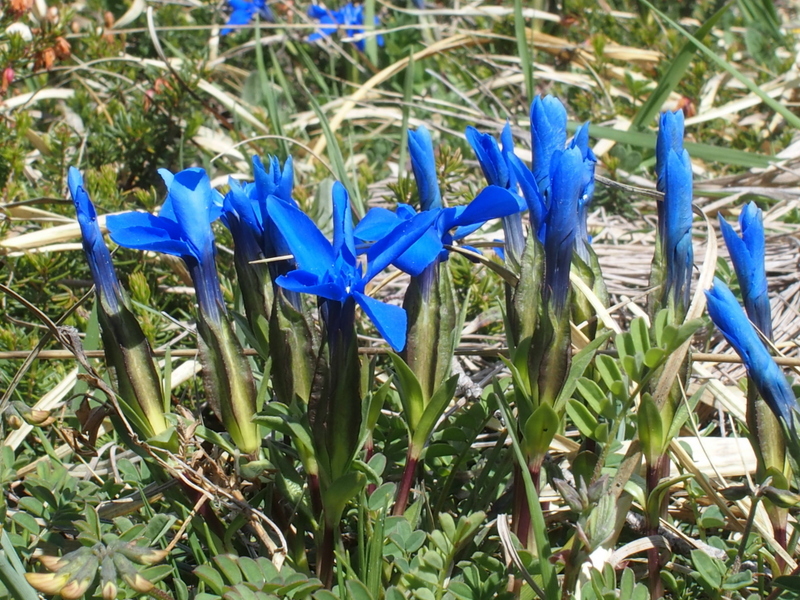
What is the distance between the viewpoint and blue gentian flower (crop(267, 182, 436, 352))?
3.77 feet

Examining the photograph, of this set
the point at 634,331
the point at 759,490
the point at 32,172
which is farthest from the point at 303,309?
the point at 32,172

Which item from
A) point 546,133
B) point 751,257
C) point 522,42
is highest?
point 522,42

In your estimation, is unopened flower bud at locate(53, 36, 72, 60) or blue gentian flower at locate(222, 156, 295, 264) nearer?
blue gentian flower at locate(222, 156, 295, 264)

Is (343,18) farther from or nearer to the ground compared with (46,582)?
Answer: farther from the ground

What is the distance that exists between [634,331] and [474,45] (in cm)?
373

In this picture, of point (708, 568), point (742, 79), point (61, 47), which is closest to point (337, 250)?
point (708, 568)

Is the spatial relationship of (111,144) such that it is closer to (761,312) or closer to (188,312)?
(188,312)

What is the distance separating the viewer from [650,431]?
1402 mm

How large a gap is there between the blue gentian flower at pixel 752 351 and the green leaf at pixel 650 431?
0.53 ft

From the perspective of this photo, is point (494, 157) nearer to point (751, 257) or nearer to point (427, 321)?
point (427, 321)

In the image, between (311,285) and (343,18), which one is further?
(343,18)

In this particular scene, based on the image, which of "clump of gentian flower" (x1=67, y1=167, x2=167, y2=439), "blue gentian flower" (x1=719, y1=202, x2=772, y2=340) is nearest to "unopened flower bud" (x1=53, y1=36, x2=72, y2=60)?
"clump of gentian flower" (x1=67, y1=167, x2=167, y2=439)

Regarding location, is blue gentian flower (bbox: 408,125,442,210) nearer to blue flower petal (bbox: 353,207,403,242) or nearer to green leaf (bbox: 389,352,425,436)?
blue flower petal (bbox: 353,207,403,242)

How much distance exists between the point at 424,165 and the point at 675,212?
437mm
